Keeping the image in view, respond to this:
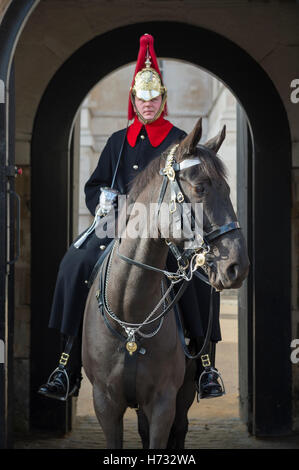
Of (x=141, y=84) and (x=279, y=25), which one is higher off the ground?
→ (x=279, y=25)

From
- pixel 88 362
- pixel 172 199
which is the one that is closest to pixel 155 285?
pixel 172 199

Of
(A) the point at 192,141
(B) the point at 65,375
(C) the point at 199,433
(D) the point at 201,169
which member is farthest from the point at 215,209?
(C) the point at 199,433

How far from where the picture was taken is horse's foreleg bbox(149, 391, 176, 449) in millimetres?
4117

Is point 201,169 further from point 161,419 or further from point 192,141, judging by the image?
point 161,419

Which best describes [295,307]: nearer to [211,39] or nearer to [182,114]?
[211,39]

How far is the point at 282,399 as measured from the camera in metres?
6.79

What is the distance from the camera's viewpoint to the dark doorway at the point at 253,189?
678cm

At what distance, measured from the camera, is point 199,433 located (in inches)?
278

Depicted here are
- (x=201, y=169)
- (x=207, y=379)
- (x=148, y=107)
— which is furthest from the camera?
(x=207, y=379)

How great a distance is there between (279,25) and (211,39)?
2.21 ft

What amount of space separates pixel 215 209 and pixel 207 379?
1.94 meters

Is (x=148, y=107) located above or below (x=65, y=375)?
above

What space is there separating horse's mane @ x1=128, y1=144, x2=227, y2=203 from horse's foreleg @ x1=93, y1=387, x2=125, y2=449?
1.24 m

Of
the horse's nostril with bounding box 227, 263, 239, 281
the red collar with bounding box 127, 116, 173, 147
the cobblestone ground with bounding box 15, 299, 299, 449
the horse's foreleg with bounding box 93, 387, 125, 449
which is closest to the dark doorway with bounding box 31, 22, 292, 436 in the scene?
the cobblestone ground with bounding box 15, 299, 299, 449
